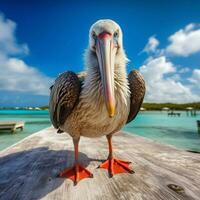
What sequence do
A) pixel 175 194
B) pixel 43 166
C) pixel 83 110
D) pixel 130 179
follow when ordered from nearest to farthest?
pixel 175 194 < pixel 130 179 < pixel 83 110 < pixel 43 166

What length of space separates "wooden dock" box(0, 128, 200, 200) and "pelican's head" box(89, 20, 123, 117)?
0.73m

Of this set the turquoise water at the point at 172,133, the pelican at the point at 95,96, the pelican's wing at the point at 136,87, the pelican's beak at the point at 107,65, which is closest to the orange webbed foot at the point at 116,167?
the pelican at the point at 95,96

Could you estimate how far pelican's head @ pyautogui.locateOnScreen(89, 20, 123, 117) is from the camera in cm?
174

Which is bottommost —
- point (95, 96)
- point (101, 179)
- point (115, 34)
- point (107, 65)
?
point (101, 179)

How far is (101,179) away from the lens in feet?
6.78

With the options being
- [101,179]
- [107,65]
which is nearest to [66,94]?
[107,65]

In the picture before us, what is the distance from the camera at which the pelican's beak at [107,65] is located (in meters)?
1.69

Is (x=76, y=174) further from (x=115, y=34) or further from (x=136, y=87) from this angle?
(x=115, y=34)

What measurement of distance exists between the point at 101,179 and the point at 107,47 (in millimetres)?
1294

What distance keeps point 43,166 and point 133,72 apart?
63.0 inches

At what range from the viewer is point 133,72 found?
103 inches

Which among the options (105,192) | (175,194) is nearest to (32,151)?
(105,192)

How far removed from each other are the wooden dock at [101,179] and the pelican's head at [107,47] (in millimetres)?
729

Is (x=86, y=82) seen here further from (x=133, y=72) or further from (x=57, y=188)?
(x=57, y=188)
